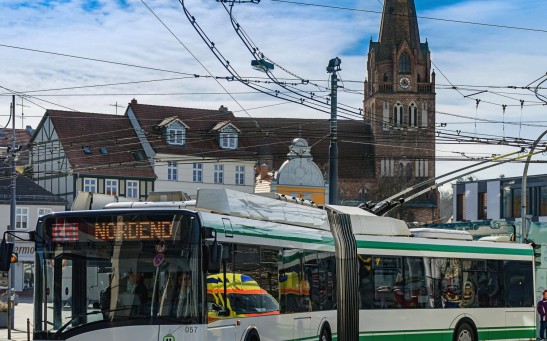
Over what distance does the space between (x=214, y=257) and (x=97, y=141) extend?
60.8 metres

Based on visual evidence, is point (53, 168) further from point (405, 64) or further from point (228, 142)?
point (405, 64)

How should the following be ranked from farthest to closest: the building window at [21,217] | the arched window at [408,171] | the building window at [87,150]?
1. the arched window at [408,171]
2. the building window at [87,150]
3. the building window at [21,217]

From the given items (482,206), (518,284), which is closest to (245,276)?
(518,284)

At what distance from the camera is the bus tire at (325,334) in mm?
18422

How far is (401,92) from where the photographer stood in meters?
121

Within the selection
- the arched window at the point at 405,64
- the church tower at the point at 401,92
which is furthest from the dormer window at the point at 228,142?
the arched window at the point at 405,64

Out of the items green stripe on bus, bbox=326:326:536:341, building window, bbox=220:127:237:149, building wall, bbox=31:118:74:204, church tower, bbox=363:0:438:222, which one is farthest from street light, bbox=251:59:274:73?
church tower, bbox=363:0:438:222

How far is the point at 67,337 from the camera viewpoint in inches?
535

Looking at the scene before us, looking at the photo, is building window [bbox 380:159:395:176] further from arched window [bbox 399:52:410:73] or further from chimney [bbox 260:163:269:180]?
chimney [bbox 260:163:269:180]

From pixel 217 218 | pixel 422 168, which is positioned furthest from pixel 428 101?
pixel 217 218

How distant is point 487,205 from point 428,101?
2186 inches

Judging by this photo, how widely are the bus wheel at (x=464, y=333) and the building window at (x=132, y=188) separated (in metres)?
52.6

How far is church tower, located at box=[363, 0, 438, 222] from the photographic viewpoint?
115188mm

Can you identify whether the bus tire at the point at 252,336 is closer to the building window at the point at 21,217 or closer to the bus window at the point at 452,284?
the bus window at the point at 452,284
